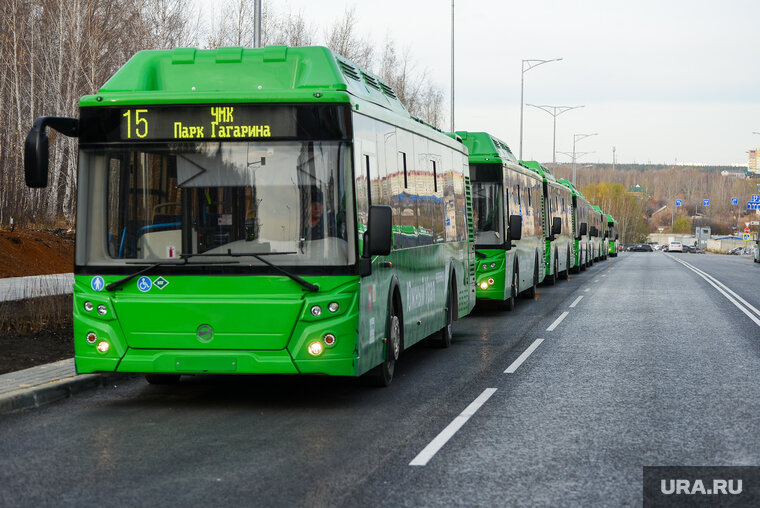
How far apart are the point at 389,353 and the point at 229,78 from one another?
3.07 m

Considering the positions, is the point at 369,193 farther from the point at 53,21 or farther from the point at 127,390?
the point at 53,21

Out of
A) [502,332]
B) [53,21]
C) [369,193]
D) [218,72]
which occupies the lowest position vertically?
[502,332]

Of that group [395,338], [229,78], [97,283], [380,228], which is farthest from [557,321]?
[97,283]

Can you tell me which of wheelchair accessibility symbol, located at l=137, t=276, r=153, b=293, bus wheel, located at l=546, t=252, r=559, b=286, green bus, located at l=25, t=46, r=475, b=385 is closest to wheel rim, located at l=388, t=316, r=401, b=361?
green bus, located at l=25, t=46, r=475, b=385

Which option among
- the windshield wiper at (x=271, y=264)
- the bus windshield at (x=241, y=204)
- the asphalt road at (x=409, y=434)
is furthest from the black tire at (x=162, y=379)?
the windshield wiper at (x=271, y=264)

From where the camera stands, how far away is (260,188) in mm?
8711

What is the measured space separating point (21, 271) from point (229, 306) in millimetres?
16011

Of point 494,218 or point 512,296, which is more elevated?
point 494,218

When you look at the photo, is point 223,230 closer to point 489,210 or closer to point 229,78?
point 229,78

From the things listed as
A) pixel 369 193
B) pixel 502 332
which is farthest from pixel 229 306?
pixel 502 332

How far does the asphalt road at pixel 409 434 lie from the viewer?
6250mm

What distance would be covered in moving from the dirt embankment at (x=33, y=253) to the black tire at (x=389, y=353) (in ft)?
46.5

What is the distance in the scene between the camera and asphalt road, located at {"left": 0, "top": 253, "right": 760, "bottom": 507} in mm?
6250

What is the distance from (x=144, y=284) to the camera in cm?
879
